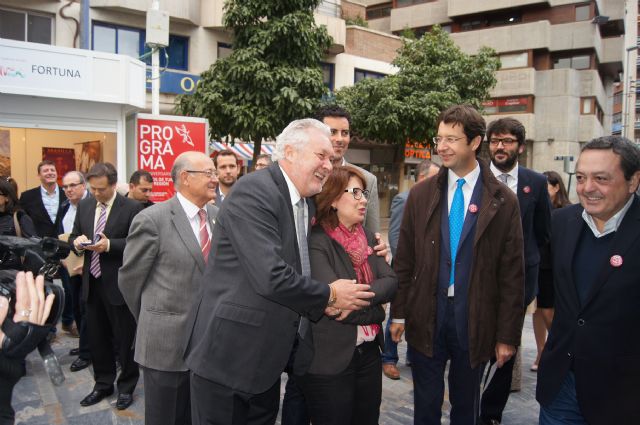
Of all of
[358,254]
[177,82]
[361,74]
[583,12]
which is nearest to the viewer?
[358,254]

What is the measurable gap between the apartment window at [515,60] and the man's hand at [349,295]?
33.3m

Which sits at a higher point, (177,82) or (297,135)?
(177,82)

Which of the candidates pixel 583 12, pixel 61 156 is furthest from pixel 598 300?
pixel 583 12

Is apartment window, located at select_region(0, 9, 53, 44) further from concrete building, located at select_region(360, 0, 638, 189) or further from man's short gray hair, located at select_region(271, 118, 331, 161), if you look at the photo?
concrete building, located at select_region(360, 0, 638, 189)

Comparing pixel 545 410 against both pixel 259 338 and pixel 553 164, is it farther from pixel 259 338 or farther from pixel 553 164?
pixel 553 164

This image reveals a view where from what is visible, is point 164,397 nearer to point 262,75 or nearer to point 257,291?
point 257,291

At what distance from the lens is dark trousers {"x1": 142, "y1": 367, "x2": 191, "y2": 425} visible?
3.04m

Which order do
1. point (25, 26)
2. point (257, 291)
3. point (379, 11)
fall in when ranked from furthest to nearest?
point (379, 11)
point (25, 26)
point (257, 291)

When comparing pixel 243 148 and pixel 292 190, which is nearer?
pixel 292 190

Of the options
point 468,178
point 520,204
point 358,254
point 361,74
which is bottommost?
point 358,254

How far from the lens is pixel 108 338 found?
4.58 meters

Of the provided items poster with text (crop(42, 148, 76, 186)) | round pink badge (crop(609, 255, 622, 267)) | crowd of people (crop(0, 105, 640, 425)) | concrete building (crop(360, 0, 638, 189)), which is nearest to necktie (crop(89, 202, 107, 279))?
crowd of people (crop(0, 105, 640, 425))

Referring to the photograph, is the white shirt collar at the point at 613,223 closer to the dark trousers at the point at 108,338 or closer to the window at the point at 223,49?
the dark trousers at the point at 108,338

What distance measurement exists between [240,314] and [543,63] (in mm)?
35032
